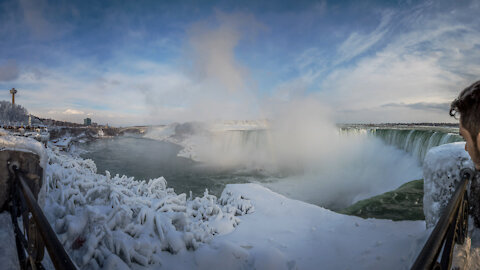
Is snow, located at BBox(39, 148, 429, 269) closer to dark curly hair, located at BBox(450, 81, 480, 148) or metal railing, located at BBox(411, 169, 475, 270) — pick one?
metal railing, located at BBox(411, 169, 475, 270)

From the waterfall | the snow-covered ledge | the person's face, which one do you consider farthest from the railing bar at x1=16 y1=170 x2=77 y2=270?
the waterfall

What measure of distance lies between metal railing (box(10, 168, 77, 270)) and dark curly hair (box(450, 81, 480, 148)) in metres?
3.29

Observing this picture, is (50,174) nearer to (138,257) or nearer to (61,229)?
(61,229)

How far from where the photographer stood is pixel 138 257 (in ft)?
12.1

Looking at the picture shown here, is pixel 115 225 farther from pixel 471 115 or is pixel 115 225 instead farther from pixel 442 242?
pixel 471 115

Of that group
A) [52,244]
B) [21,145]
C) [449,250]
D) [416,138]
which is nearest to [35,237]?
[52,244]

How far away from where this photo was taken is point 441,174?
3777 mm

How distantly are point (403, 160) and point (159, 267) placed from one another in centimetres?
2069

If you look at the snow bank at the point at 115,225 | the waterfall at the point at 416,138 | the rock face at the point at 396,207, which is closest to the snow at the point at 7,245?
the snow bank at the point at 115,225

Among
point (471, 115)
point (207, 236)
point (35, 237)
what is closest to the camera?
point (35, 237)

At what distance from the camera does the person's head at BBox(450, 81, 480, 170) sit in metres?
1.89

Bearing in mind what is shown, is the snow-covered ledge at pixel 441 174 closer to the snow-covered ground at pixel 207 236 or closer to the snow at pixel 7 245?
the snow-covered ground at pixel 207 236

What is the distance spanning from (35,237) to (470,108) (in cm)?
390

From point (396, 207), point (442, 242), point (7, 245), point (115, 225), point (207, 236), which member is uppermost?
point (442, 242)
